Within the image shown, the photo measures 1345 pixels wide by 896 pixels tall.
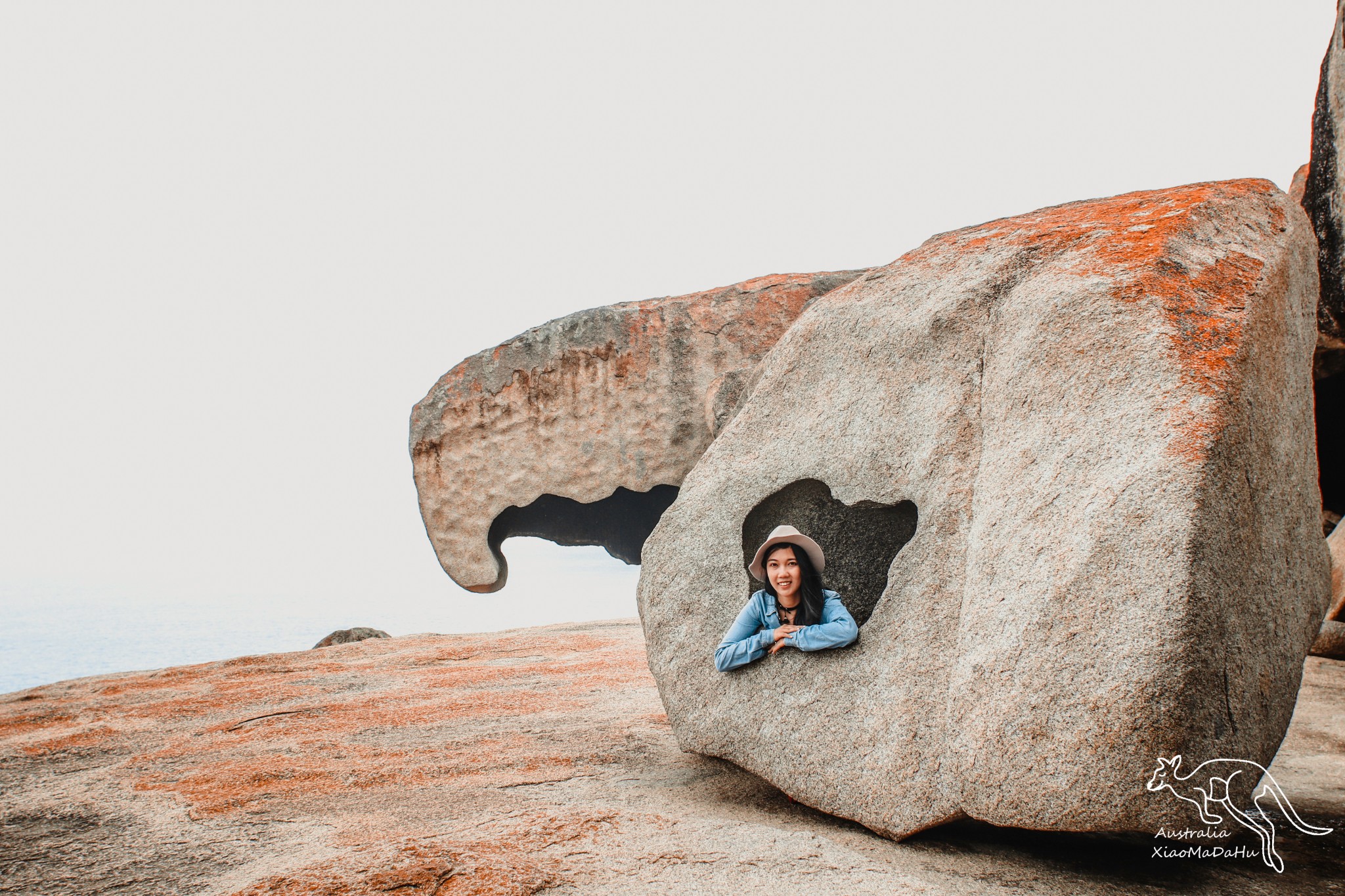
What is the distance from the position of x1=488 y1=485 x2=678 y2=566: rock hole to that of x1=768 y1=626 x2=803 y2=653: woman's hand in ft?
20.5

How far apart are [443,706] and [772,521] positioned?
2286mm

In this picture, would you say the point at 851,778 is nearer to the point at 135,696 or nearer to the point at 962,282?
the point at 962,282

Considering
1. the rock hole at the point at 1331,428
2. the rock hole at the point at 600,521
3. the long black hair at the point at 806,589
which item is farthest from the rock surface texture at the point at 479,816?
the rock hole at the point at 600,521

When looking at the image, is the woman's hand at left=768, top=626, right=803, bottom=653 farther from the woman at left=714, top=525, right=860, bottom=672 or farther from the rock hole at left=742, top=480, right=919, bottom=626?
the rock hole at left=742, top=480, right=919, bottom=626

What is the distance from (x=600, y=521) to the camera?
1018 cm

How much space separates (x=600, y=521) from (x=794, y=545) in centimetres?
738

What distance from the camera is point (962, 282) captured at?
3.02 metres

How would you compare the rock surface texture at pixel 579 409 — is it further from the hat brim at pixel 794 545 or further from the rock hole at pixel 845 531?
the hat brim at pixel 794 545

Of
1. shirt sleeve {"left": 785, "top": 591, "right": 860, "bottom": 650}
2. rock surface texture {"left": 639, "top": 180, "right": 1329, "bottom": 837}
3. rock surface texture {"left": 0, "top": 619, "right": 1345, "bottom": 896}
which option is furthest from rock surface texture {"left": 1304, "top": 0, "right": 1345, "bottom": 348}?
shirt sleeve {"left": 785, "top": 591, "right": 860, "bottom": 650}

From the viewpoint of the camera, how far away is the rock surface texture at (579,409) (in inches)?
309

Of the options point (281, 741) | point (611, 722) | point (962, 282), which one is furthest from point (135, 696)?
point (962, 282)

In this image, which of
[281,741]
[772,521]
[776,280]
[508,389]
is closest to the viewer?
[772,521]

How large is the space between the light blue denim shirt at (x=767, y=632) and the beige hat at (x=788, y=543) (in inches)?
3.4

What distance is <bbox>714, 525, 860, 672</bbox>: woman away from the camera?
2824 millimetres
